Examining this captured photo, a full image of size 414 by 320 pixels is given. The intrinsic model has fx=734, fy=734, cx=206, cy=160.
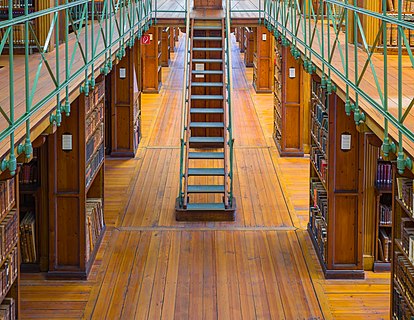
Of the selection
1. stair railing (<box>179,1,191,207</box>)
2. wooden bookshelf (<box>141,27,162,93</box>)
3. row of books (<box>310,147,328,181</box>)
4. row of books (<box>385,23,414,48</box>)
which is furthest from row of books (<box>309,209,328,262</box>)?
wooden bookshelf (<box>141,27,162,93</box>)

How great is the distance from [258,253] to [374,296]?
1.24m

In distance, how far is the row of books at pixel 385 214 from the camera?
20.0 ft

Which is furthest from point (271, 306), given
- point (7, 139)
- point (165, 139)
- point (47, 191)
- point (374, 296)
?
point (165, 139)

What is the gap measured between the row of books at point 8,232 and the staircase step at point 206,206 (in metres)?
3.47

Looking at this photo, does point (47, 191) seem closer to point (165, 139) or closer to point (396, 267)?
point (396, 267)

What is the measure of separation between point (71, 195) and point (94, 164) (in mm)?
756

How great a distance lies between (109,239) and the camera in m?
6.96

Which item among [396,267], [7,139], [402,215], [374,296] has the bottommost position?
[374,296]

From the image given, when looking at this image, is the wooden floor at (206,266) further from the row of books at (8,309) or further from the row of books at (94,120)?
the row of books at (8,309)

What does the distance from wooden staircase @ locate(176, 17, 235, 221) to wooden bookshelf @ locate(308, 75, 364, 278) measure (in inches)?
62.5

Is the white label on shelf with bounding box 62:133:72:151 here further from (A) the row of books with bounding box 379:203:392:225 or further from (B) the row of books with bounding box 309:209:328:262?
(A) the row of books with bounding box 379:203:392:225

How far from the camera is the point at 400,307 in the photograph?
4.12m

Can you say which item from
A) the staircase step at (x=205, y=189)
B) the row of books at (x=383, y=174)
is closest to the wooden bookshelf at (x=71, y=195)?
the staircase step at (x=205, y=189)

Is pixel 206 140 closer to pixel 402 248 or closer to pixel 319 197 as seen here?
pixel 319 197
